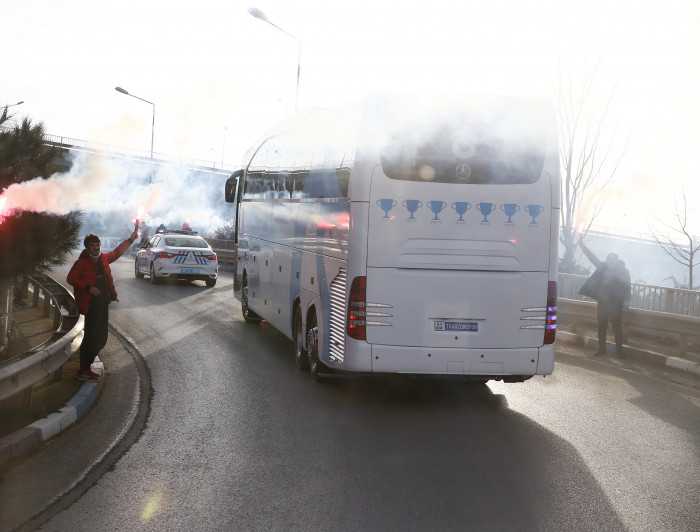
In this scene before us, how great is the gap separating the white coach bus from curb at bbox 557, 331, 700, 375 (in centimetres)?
500

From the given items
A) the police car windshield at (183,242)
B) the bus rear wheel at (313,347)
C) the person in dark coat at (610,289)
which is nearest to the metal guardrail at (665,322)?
the person in dark coat at (610,289)

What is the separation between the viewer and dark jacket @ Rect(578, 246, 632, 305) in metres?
14.1

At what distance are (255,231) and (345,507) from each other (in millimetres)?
10700

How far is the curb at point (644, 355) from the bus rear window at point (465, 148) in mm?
5751

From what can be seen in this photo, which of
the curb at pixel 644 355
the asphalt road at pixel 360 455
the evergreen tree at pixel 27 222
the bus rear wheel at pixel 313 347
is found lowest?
the curb at pixel 644 355

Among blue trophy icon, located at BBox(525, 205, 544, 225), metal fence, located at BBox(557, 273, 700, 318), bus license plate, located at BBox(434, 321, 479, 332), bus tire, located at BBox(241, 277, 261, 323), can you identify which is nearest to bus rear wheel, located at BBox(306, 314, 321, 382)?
bus license plate, located at BBox(434, 321, 479, 332)

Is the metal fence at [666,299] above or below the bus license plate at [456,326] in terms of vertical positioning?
below

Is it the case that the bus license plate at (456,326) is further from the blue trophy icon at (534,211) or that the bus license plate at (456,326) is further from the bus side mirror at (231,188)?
the bus side mirror at (231,188)

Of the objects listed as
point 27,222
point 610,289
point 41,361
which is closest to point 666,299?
point 610,289

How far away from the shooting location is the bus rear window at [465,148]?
8.87 metres

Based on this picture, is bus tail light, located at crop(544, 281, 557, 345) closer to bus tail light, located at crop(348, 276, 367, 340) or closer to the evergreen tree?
bus tail light, located at crop(348, 276, 367, 340)

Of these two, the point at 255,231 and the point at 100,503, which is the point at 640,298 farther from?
the point at 100,503

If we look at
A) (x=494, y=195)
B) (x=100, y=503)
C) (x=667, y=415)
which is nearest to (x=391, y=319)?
(x=494, y=195)

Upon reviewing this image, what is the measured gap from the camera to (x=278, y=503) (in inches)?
223
